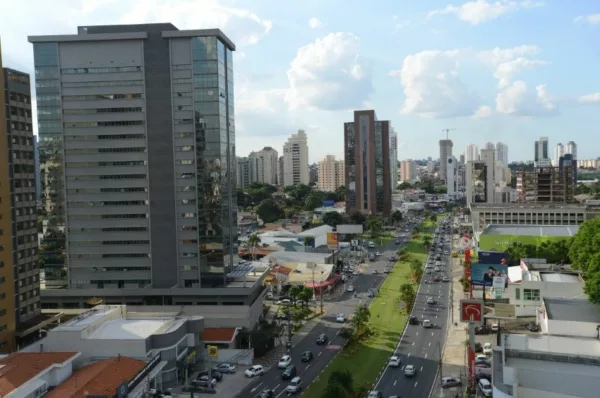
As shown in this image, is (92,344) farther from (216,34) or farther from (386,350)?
(216,34)

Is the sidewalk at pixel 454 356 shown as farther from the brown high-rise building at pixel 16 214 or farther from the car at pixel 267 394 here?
the brown high-rise building at pixel 16 214

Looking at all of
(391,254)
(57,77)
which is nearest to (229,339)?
(57,77)

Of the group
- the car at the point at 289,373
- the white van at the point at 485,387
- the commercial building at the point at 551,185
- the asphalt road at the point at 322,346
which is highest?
the commercial building at the point at 551,185

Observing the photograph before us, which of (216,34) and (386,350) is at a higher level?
(216,34)

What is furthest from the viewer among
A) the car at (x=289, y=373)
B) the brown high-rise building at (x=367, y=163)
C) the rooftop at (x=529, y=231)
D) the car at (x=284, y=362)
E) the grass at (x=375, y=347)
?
the brown high-rise building at (x=367, y=163)

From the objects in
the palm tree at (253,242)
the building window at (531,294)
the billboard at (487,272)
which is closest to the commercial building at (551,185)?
the palm tree at (253,242)

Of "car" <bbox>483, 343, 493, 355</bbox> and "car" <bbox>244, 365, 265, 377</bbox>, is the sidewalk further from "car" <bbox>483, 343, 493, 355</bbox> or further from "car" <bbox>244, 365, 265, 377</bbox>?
"car" <bbox>244, 365, 265, 377</bbox>

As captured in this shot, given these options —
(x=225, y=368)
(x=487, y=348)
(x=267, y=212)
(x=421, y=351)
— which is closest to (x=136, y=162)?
(x=225, y=368)
